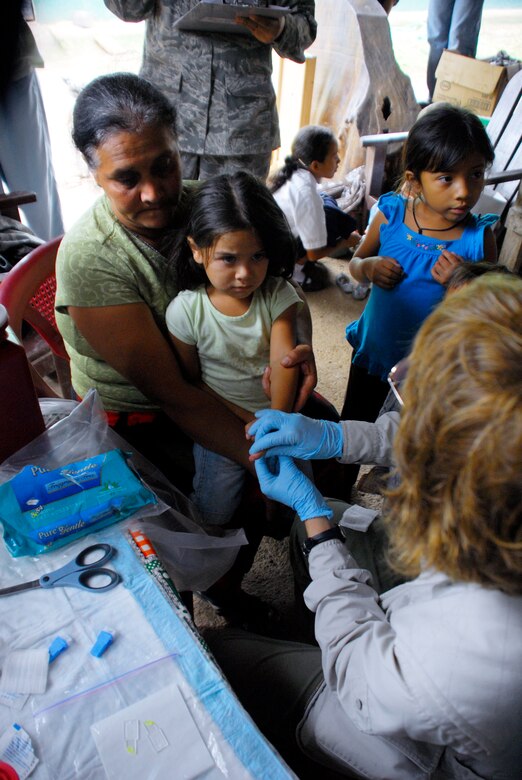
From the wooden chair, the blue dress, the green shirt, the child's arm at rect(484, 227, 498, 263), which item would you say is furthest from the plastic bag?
the wooden chair

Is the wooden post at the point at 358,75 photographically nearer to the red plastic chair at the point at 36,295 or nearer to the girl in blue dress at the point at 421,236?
the girl in blue dress at the point at 421,236

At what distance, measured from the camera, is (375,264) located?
173 centimetres

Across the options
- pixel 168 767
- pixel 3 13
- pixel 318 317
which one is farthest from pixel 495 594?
pixel 3 13

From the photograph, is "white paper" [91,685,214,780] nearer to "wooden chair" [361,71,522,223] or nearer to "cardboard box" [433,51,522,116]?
"wooden chair" [361,71,522,223]

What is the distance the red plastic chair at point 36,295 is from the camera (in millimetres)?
1501

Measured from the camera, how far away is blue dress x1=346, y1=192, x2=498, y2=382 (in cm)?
165

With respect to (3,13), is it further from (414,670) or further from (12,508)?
(414,670)

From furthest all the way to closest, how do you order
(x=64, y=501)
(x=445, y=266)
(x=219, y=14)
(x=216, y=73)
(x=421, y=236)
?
(x=216, y=73) < (x=219, y=14) < (x=421, y=236) < (x=445, y=266) < (x=64, y=501)

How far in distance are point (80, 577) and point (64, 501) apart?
0.47ft

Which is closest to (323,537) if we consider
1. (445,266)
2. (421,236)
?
(445,266)

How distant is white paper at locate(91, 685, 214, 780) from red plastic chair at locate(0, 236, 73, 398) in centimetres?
109

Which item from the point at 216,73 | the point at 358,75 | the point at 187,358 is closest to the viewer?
the point at 187,358

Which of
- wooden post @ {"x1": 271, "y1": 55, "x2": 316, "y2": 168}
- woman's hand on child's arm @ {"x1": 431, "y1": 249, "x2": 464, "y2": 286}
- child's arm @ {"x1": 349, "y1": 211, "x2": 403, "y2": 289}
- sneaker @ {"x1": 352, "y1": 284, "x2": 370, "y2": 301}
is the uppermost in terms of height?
wooden post @ {"x1": 271, "y1": 55, "x2": 316, "y2": 168}

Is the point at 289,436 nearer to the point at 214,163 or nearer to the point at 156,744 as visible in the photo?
the point at 156,744
